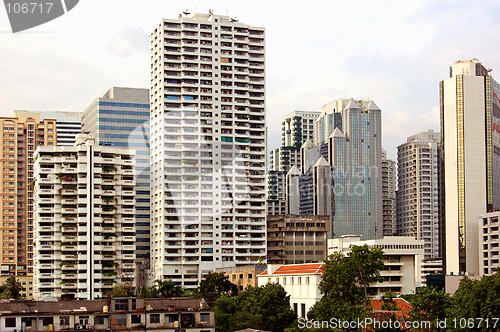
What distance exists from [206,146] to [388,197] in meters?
81.4

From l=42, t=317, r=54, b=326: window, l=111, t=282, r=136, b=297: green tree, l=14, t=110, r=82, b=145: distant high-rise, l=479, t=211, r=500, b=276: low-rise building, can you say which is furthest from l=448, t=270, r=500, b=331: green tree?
l=14, t=110, r=82, b=145: distant high-rise

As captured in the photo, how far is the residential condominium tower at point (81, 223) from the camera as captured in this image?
317ft

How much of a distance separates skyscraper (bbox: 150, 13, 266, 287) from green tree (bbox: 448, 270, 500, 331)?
199ft

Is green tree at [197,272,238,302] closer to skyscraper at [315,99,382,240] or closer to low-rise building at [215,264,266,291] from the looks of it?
low-rise building at [215,264,266,291]

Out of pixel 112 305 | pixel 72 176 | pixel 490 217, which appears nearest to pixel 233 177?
pixel 72 176

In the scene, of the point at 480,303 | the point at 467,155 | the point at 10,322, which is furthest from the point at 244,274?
the point at 467,155

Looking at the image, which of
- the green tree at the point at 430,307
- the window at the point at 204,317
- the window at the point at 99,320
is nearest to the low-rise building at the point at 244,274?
the window at the point at 204,317

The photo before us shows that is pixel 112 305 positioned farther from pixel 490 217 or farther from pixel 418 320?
pixel 490 217

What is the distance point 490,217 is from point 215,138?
167 feet

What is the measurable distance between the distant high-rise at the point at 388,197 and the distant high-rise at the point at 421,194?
10.1ft

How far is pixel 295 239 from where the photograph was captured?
117375mm

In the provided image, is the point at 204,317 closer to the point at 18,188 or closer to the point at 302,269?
the point at 302,269

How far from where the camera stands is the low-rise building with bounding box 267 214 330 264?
11581cm

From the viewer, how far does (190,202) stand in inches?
4252
